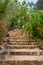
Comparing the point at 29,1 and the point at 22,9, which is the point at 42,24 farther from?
the point at 29,1

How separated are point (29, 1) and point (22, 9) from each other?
172cm

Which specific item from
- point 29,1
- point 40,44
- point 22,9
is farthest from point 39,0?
point 40,44

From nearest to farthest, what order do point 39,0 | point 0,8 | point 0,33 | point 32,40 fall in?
point 0,8
point 0,33
point 32,40
point 39,0

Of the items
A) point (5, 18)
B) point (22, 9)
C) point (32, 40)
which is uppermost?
point (22, 9)

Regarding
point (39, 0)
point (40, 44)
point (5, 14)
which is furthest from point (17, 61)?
point (39, 0)

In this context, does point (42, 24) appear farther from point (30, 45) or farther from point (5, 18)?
point (5, 18)

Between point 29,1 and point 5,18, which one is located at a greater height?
point 29,1

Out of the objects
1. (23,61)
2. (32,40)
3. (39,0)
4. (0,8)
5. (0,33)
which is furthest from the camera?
(39,0)

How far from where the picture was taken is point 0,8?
5965 millimetres

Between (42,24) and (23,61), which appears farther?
(42,24)

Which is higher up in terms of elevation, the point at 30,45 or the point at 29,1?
the point at 29,1

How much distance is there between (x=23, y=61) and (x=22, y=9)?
1023cm

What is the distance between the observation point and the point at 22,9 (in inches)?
585

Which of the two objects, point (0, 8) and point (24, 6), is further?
point (24, 6)
